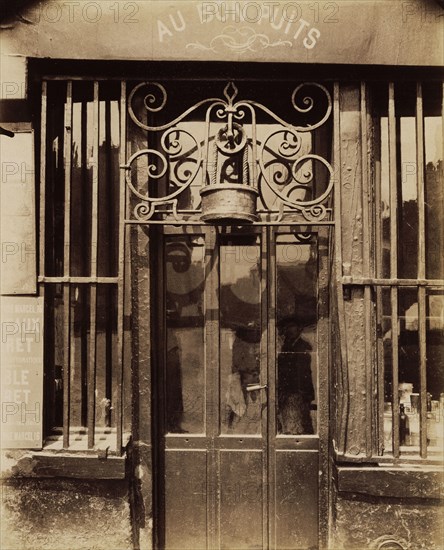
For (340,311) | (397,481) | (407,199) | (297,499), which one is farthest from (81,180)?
(397,481)

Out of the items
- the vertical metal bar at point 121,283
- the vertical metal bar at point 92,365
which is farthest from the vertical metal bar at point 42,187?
the vertical metal bar at point 121,283

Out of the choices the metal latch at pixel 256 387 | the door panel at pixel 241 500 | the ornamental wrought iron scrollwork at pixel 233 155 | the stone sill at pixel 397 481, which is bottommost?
the door panel at pixel 241 500

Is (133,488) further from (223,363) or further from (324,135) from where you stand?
(324,135)

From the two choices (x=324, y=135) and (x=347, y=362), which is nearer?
(x=347, y=362)

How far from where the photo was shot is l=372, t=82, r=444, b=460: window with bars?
3.17 metres

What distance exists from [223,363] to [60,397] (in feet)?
4.09

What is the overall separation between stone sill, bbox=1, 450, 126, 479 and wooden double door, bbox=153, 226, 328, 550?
40 cm

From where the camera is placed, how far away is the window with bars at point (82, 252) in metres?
3.29

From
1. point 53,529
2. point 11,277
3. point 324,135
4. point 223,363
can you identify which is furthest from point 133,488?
point 324,135

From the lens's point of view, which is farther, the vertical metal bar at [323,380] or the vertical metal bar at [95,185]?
the vertical metal bar at [323,380]

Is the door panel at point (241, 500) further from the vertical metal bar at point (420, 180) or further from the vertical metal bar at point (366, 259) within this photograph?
the vertical metal bar at point (420, 180)

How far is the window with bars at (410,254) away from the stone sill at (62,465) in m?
1.87

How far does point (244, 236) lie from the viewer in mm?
3418

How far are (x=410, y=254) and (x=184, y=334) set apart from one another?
1777mm
